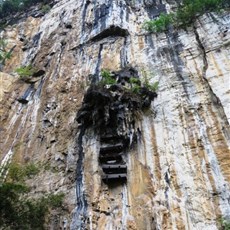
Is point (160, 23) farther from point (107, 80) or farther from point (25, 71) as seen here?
point (25, 71)

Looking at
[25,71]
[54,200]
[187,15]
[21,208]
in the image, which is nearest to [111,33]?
[187,15]

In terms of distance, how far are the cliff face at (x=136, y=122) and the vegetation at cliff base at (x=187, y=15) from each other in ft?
1.17

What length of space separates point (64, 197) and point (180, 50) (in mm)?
6122

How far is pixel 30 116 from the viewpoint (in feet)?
38.6

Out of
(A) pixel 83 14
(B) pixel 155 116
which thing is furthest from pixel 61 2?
(B) pixel 155 116

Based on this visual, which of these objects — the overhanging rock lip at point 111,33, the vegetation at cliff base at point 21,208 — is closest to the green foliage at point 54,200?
the vegetation at cliff base at point 21,208

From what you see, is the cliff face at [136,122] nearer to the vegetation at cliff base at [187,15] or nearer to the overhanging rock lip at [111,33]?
the overhanging rock lip at [111,33]

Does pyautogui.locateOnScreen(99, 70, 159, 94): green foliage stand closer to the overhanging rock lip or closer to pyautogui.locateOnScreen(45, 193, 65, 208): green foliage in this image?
pyautogui.locateOnScreen(45, 193, 65, 208): green foliage

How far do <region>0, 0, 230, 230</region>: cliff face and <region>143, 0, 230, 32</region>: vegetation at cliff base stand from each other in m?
0.36

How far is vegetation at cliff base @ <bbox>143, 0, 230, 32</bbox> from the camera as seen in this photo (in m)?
13.2

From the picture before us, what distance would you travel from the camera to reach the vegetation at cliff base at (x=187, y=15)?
13188mm

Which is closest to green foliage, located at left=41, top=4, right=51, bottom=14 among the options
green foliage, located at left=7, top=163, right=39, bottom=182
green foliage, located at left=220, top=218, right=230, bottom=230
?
green foliage, located at left=7, top=163, right=39, bottom=182

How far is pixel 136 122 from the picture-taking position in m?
9.60

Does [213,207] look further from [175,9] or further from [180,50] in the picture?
[175,9]
